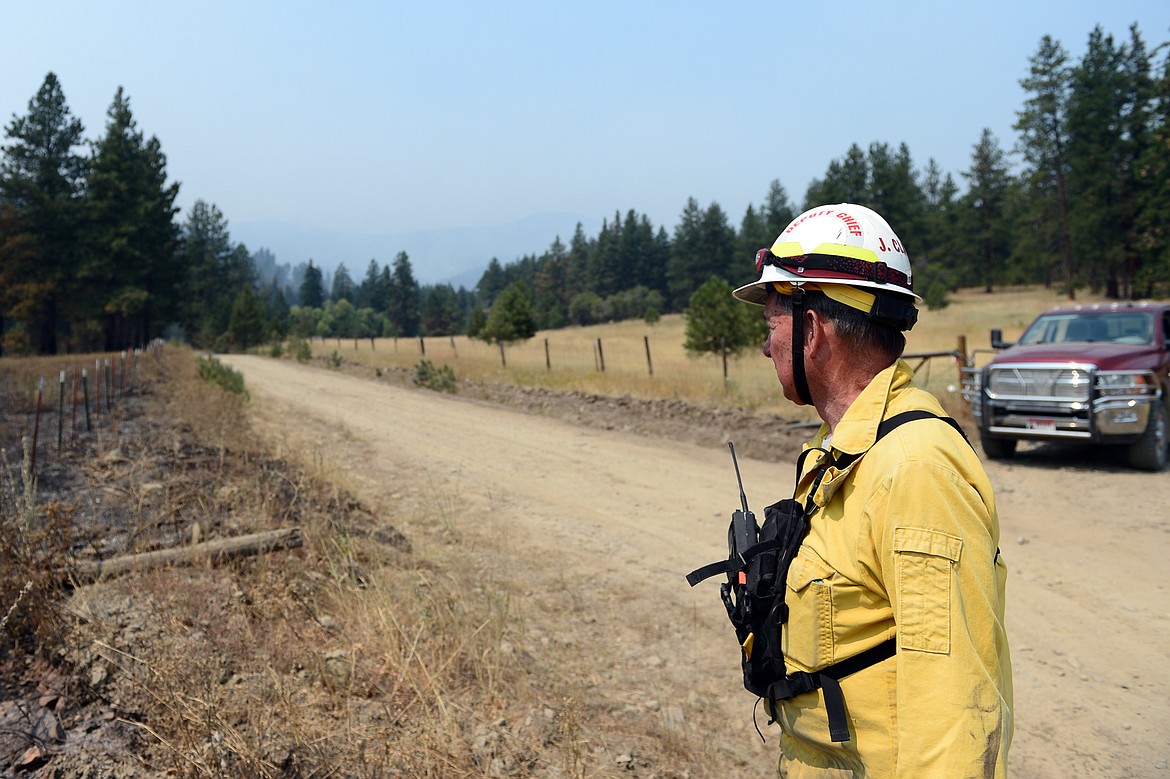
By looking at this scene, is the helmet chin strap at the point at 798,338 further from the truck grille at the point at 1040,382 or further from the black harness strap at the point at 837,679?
the truck grille at the point at 1040,382

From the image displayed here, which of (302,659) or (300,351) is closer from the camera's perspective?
(302,659)

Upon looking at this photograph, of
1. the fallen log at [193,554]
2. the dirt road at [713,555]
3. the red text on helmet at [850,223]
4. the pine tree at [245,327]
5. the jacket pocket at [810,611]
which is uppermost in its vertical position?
the pine tree at [245,327]

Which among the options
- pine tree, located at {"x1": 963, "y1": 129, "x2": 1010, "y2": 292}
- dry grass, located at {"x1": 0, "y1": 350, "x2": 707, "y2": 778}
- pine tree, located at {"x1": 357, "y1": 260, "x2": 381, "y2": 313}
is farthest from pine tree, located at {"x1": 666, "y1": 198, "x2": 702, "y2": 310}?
dry grass, located at {"x1": 0, "y1": 350, "x2": 707, "y2": 778}

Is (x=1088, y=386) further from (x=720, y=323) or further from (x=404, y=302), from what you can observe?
(x=404, y=302)

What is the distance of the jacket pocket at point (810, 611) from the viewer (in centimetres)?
165

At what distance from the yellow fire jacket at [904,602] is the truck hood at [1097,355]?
9343mm

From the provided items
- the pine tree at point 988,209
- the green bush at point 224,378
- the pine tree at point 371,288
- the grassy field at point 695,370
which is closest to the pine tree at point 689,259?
the pine tree at point 988,209

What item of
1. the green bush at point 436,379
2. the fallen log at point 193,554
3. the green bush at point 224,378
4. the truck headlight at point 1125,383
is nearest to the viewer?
the fallen log at point 193,554

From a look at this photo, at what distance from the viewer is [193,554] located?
5164mm

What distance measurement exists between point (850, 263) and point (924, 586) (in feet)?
2.47

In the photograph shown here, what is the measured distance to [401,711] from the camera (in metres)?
3.73

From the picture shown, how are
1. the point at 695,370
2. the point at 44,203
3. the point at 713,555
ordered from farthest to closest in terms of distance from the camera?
the point at 44,203 → the point at 695,370 → the point at 713,555

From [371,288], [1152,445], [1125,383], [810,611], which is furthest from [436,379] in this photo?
[371,288]

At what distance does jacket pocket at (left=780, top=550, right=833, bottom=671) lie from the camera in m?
1.65
